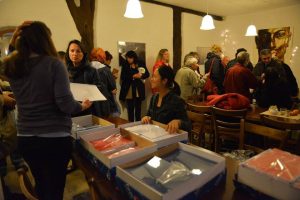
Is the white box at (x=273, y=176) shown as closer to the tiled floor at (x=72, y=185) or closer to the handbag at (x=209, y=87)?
the tiled floor at (x=72, y=185)

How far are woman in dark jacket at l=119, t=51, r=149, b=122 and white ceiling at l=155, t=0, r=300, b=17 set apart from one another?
1.60 m

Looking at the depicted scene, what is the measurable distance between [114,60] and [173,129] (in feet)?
11.1

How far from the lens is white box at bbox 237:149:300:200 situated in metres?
0.77

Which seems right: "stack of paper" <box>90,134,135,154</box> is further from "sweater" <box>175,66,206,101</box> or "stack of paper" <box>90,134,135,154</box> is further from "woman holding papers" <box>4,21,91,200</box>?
"sweater" <box>175,66,206,101</box>

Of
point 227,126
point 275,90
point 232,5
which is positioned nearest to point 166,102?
point 227,126

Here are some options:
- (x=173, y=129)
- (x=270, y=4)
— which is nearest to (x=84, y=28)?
(x=173, y=129)

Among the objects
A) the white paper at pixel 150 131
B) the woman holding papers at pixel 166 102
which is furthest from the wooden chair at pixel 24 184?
the woman holding papers at pixel 166 102

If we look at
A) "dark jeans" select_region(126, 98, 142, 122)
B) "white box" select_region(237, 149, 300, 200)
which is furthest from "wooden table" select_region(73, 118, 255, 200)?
"dark jeans" select_region(126, 98, 142, 122)

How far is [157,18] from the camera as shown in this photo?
499cm

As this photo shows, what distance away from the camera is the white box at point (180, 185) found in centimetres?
74

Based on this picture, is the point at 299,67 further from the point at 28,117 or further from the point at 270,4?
the point at 28,117

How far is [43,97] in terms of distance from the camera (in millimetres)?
1155

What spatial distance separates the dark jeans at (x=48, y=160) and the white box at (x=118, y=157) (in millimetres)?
123

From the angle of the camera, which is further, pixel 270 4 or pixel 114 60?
pixel 270 4
